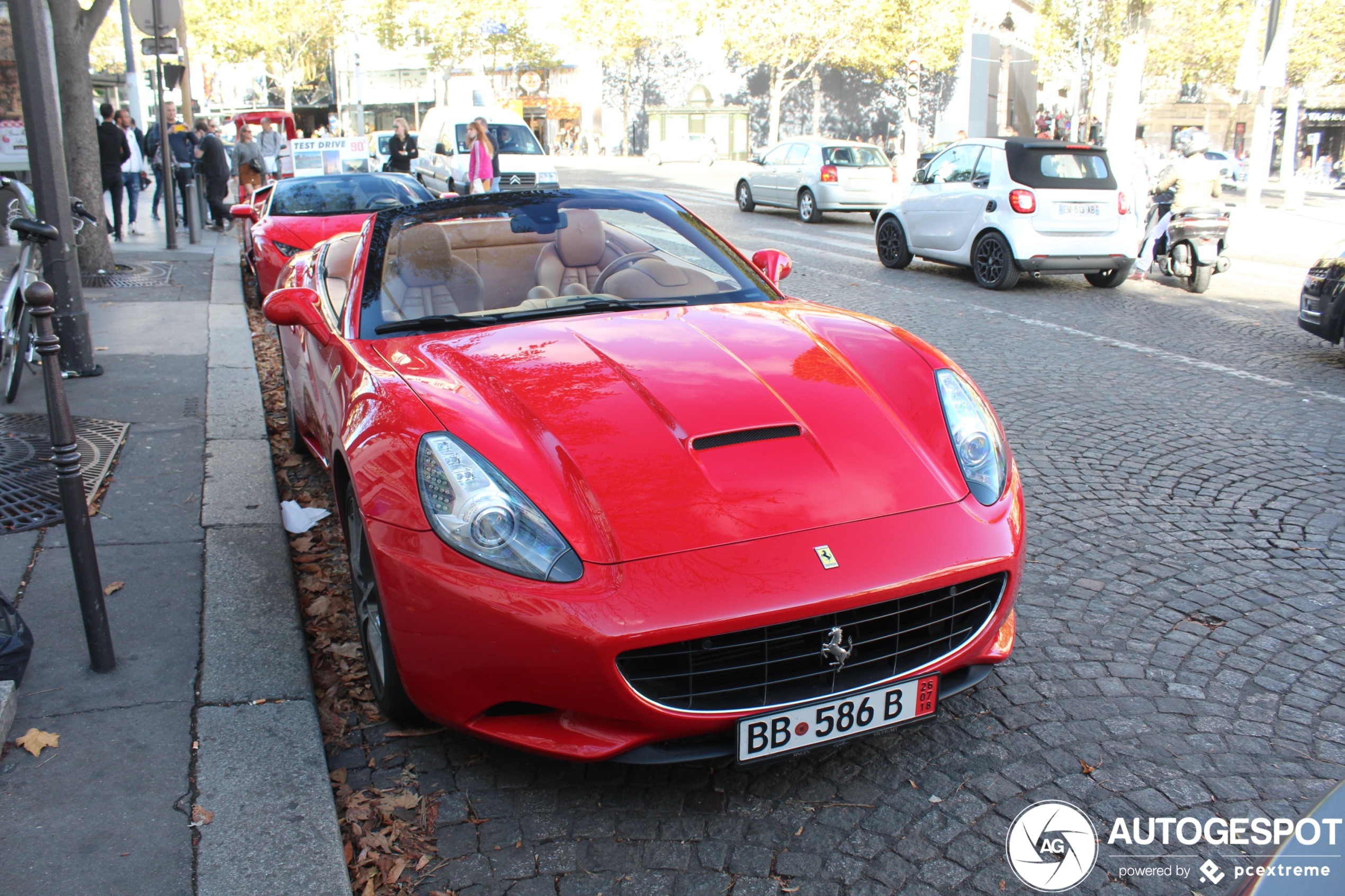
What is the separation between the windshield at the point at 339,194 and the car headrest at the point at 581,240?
21.2 feet

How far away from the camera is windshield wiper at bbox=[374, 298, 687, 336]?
345 cm

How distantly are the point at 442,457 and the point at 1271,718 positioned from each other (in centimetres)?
232

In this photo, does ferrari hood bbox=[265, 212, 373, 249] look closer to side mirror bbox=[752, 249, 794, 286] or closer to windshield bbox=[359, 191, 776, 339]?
windshield bbox=[359, 191, 776, 339]

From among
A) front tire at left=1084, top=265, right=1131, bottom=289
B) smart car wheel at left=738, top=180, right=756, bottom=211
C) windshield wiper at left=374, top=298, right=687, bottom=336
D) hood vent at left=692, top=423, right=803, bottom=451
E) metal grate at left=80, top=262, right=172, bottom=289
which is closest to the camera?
hood vent at left=692, top=423, right=803, bottom=451

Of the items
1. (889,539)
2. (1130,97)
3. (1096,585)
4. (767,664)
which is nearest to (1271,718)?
(1096,585)

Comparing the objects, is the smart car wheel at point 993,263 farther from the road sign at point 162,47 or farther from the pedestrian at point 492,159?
the road sign at point 162,47

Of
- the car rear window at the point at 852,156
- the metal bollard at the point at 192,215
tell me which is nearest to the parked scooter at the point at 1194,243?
the car rear window at the point at 852,156

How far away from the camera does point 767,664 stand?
2.34 metres

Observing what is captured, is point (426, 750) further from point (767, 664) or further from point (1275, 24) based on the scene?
point (1275, 24)

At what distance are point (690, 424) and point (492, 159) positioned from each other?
16.3 meters

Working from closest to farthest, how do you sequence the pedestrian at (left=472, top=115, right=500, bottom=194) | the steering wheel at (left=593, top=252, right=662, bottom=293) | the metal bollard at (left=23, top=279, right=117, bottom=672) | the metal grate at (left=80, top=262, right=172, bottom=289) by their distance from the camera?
the metal bollard at (left=23, top=279, right=117, bottom=672) < the steering wheel at (left=593, top=252, right=662, bottom=293) < the metal grate at (left=80, top=262, right=172, bottom=289) < the pedestrian at (left=472, top=115, right=500, bottom=194)

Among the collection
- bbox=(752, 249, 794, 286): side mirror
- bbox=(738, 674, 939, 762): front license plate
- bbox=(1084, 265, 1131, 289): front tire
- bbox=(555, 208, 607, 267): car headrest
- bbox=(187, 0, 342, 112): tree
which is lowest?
bbox=(738, 674, 939, 762): front license plate

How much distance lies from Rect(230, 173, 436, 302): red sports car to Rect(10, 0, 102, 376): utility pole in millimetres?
2267

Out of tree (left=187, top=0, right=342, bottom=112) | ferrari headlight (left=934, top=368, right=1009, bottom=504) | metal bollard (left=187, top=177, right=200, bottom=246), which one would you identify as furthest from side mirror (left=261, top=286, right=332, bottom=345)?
tree (left=187, top=0, right=342, bottom=112)
